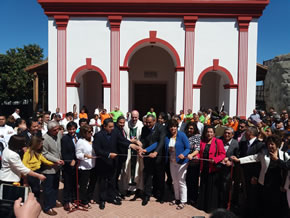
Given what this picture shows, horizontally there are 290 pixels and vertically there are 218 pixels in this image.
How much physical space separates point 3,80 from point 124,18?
1609 centimetres

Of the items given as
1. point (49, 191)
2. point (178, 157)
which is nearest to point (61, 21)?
point (49, 191)

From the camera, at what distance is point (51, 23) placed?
10.7 meters

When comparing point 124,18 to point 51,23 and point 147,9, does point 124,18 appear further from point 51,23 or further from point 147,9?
point 51,23

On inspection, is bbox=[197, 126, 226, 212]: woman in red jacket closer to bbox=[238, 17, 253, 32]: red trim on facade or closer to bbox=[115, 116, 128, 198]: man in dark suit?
bbox=[115, 116, 128, 198]: man in dark suit

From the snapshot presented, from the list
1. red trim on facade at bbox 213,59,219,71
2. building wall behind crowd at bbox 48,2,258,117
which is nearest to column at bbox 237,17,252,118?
building wall behind crowd at bbox 48,2,258,117

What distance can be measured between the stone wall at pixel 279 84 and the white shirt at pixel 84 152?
9.59m

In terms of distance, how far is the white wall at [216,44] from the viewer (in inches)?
420

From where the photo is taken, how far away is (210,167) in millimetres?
3963

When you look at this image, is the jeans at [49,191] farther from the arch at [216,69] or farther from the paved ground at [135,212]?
the arch at [216,69]

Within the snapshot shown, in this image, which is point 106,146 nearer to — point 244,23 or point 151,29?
point 151,29

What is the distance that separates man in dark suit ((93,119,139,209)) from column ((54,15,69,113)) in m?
7.32

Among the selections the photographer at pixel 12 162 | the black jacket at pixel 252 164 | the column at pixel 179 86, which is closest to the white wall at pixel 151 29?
the column at pixel 179 86

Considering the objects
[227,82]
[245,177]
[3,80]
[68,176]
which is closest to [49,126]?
[68,176]

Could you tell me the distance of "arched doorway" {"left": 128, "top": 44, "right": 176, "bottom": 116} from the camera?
45.9ft
